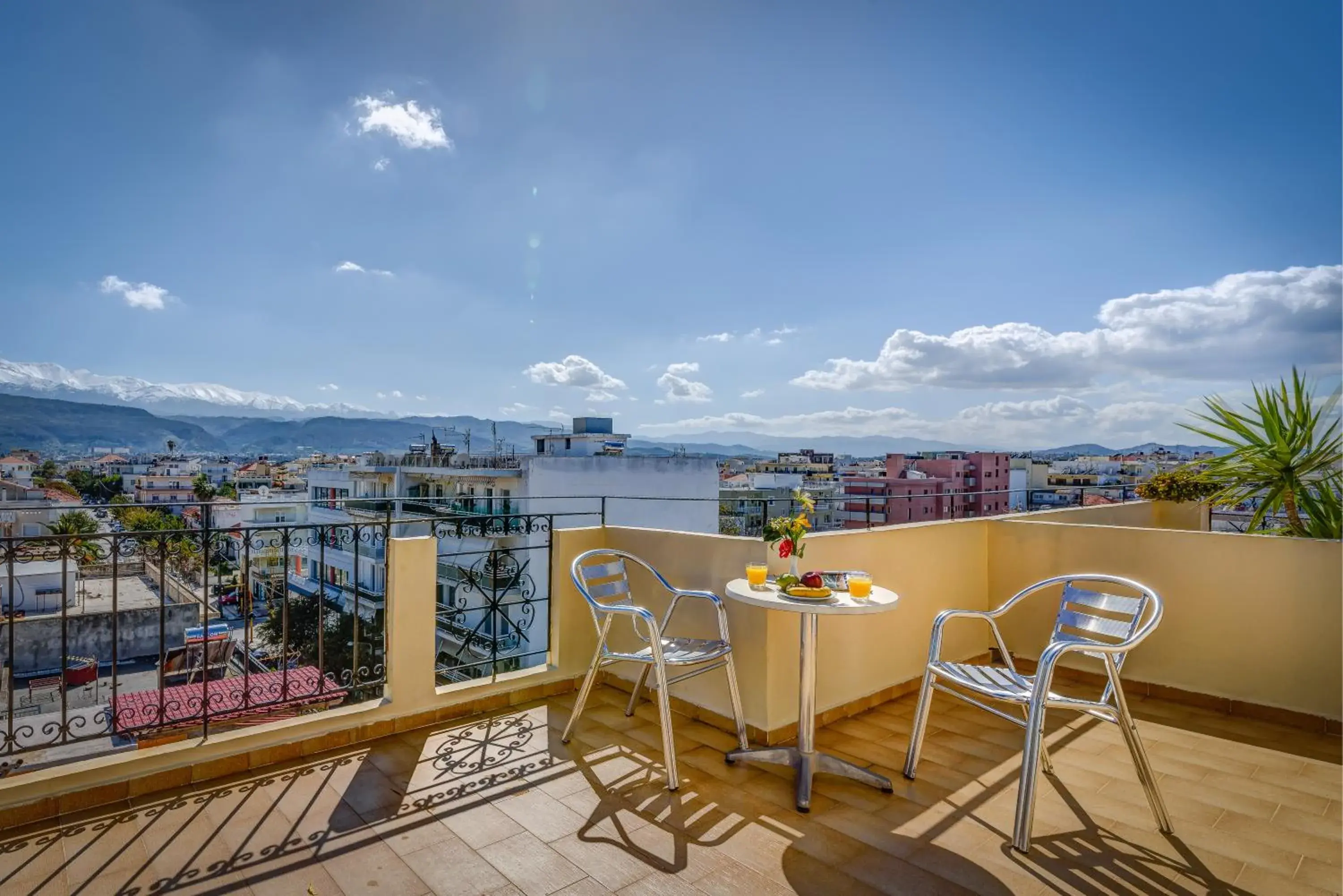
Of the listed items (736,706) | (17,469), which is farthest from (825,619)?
(17,469)

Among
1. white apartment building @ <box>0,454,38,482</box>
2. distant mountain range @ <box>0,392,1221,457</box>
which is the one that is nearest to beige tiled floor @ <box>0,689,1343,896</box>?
distant mountain range @ <box>0,392,1221,457</box>

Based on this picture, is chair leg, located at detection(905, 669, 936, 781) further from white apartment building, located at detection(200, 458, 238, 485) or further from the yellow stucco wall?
white apartment building, located at detection(200, 458, 238, 485)

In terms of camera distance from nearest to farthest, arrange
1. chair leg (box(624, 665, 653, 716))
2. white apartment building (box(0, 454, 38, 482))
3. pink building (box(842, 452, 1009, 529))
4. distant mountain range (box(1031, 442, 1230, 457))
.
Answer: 1. chair leg (box(624, 665, 653, 716))
2. distant mountain range (box(1031, 442, 1230, 457))
3. pink building (box(842, 452, 1009, 529))
4. white apartment building (box(0, 454, 38, 482))

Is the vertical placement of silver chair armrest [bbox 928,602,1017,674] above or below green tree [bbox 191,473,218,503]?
above

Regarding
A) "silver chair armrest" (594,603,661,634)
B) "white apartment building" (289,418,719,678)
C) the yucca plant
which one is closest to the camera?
"silver chair armrest" (594,603,661,634)

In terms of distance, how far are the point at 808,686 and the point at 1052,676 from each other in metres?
0.92

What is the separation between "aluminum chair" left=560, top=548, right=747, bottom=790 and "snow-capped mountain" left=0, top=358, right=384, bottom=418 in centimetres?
3227

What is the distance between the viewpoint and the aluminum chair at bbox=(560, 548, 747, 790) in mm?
2605

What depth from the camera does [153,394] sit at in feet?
158

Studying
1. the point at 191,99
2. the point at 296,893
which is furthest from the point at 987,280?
the point at 191,99

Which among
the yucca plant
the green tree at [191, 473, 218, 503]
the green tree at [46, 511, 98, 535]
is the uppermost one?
the yucca plant

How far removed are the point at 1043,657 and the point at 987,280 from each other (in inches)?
293

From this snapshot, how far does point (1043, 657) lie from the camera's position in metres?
2.23

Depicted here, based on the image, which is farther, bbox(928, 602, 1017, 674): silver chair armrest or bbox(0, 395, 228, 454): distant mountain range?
bbox(0, 395, 228, 454): distant mountain range
